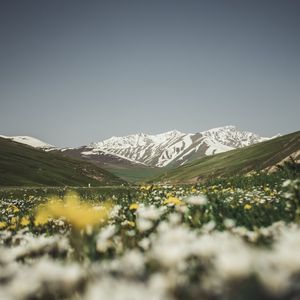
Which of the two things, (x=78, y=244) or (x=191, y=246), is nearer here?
(x=191, y=246)

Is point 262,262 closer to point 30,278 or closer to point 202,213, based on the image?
point 30,278

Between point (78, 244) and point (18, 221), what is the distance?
5.53 m

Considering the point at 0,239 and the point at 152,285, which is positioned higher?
the point at 152,285

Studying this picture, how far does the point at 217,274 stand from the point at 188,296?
12.4 inches

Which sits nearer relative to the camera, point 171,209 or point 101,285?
point 101,285

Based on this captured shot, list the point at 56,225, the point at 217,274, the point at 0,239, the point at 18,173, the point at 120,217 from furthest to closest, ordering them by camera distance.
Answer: the point at 18,173
the point at 56,225
the point at 120,217
the point at 0,239
the point at 217,274

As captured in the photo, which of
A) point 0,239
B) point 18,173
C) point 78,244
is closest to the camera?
point 78,244


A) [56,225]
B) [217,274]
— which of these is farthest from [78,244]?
[56,225]

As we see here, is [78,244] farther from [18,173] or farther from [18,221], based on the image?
[18,173]

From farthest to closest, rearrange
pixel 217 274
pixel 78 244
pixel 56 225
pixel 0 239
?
pixel 56 225, pixel 0 239, pixel 78 244, pixel 217 274

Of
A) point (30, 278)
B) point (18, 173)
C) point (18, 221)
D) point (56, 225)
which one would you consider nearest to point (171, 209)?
point (56, 225)

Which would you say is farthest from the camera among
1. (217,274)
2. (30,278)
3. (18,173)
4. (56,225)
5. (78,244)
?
(18,173)

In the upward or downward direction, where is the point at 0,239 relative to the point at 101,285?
downward

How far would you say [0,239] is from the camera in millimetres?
7113
